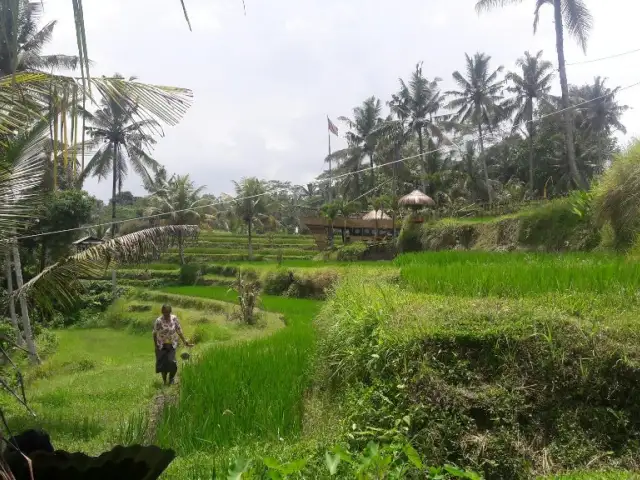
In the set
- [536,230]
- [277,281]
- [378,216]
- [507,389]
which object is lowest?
[277,281]

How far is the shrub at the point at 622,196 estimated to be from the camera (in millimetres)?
8352

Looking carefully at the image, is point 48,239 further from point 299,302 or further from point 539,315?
point 539,315

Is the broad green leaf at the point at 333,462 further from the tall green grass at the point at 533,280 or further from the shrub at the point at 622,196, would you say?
the shrub at the point at 622,196

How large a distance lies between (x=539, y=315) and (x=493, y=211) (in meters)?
15.8

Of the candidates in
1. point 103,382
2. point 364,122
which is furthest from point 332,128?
point 103,382

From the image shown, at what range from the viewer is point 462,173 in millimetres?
33562

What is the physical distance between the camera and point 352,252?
25109mm

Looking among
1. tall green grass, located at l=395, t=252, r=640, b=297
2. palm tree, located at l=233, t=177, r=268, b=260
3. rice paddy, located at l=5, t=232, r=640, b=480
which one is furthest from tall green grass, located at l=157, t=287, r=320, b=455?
palm tree, located at l=233, t=177, r=268, b=260

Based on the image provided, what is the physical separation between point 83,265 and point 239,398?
2.33 meters

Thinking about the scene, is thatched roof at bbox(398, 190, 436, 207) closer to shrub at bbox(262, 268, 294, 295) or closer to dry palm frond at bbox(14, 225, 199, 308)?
shrub at bbox(262, 268, 294, 295)

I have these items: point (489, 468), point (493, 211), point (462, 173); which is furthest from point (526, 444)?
point (462, 173)

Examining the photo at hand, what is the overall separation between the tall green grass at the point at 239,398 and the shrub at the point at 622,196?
517 cm

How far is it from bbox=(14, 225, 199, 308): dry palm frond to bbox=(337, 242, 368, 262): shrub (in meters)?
17.7

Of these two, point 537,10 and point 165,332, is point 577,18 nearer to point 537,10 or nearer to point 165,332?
point 537,10
